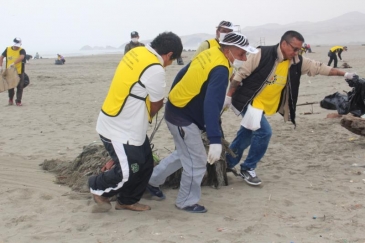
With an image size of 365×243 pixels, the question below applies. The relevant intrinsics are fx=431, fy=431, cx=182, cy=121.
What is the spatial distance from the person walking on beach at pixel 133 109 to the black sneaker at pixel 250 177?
1477mm

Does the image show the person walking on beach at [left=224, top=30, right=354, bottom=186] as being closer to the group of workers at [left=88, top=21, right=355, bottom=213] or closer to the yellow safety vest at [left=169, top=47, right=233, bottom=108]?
the group of workers at [left=88, top=21, right=355, bottom=213]

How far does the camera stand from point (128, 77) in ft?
12.4

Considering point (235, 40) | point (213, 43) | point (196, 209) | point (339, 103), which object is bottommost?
point (196, 209)

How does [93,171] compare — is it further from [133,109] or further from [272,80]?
[272,80]

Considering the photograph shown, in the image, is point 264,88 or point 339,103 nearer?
point 264,88

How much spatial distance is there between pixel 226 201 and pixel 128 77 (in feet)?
5.74

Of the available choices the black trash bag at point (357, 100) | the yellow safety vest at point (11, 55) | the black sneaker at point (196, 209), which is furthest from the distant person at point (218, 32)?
the yellow safety vest at point (11, 55)

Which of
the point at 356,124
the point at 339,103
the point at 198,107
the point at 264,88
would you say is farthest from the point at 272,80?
the point at 339,103

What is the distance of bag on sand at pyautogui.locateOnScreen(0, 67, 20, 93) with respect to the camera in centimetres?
1015

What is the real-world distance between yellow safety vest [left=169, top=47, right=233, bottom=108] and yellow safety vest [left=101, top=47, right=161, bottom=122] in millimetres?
344

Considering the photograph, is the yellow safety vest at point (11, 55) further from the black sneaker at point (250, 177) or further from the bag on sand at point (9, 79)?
the black sneaker at point (250, 177)

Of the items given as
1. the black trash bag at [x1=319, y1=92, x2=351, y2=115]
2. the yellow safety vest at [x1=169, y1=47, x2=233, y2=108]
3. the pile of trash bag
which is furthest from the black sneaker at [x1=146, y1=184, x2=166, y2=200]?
the black trash bag at [x1=319, y1=92, x2=351, y2=115]

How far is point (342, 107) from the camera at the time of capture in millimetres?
7508

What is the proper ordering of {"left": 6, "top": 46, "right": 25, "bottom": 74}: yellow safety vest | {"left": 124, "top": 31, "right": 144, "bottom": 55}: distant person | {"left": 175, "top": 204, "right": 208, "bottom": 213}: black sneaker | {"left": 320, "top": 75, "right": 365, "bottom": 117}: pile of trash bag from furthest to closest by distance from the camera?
1. {"left": 6, "top": 46, "right": 25, "bottom": 74}: yellow safety vest
2. {"left": 124, "top": 31, "right": 144, "bottom": 55}: distant person
3. {"left": 320, "top": 75, "right": 365, "bottom": 117}: pile of trash bag
4. {"left": 175, "top": 204, "right": 208, "bottom": 213}: black sneaker
